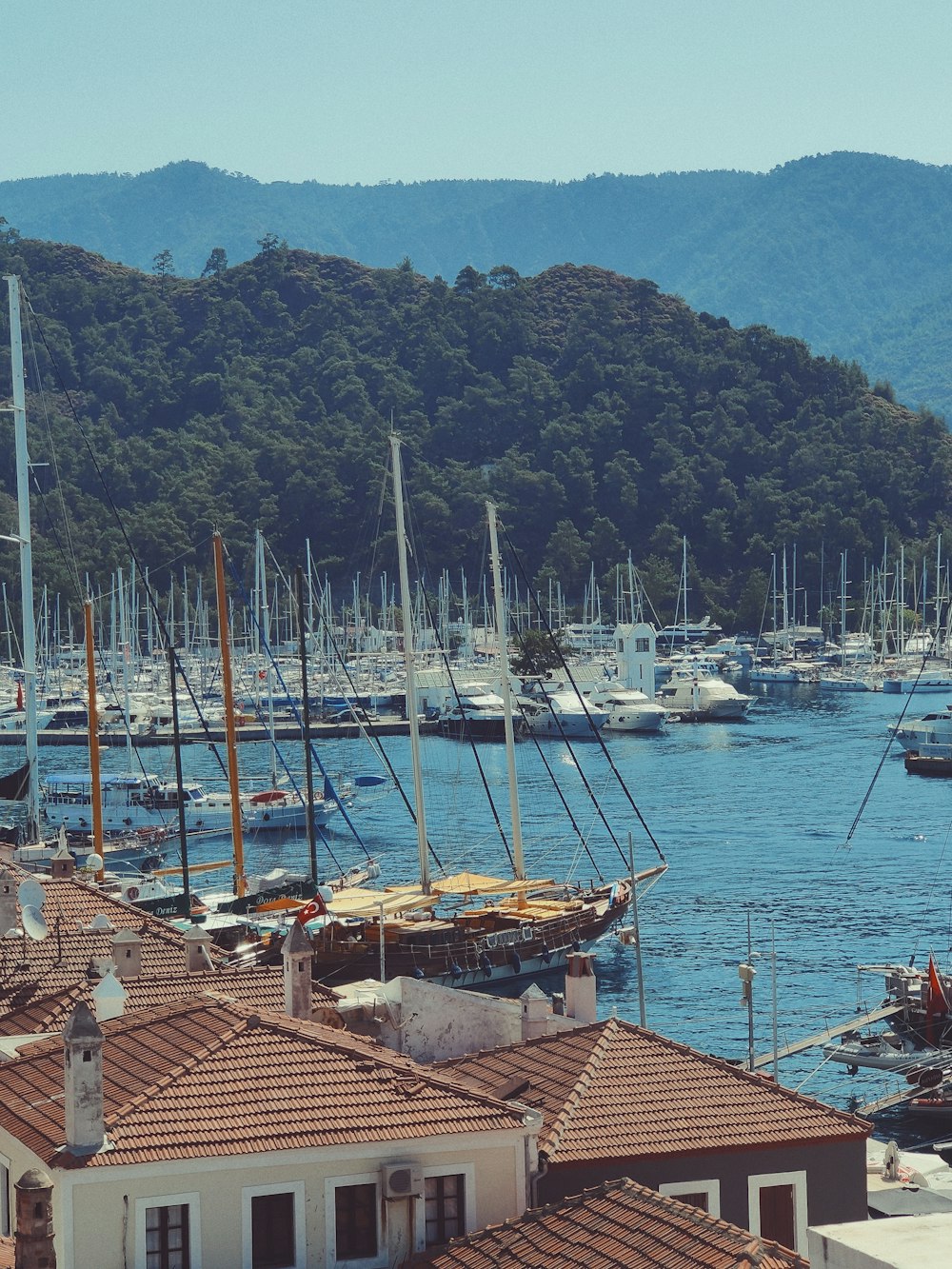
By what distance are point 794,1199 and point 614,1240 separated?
3.20 metres

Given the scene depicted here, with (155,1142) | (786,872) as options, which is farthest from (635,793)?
(155,1142)

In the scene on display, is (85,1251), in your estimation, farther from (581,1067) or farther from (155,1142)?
(581,1067)

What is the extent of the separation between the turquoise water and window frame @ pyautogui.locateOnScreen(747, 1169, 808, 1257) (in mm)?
18871

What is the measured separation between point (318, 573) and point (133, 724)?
61890 millimetres

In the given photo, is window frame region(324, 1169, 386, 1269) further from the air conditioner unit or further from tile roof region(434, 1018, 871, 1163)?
tile roof region(434, 1018, 871, 1163)

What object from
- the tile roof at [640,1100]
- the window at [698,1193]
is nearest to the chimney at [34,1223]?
the tile roof at [640,1100]

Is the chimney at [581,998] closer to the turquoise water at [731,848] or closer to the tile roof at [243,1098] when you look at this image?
the tile roof at [243,1098]

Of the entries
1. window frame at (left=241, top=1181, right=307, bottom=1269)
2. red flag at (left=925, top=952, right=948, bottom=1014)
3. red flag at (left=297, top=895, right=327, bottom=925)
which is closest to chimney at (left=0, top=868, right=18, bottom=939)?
window frame at (left=241, top=1181, right=307, bottom=1269)

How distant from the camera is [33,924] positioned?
19.4 metres

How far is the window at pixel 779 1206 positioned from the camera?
14719 millimetres

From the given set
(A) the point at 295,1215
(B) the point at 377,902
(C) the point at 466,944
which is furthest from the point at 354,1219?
(B) the point at 377,902

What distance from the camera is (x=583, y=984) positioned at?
62.5 ft

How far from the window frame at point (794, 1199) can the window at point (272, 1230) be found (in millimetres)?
3517

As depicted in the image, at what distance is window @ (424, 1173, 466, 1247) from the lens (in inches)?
529
